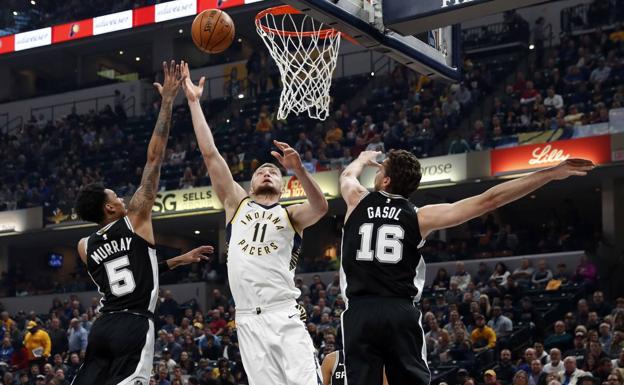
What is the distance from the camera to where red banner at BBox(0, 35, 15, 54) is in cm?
3080

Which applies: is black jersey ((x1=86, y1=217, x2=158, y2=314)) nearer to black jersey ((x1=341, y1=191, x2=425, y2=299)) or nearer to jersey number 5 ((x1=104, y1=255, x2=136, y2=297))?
jersey number 5 ((x1=104, y1=255, x2=136, y2=297))

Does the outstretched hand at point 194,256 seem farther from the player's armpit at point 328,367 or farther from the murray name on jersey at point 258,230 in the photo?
the player's armpit at point 328,367

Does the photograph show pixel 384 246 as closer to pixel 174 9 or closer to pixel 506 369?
pixel 506 369

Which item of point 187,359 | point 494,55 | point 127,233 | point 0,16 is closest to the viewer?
point 127,233

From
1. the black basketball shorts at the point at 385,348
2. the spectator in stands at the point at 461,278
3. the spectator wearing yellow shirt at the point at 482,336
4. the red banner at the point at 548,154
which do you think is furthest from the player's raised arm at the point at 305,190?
the red banner at the point at 548,154

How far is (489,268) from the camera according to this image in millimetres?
19266

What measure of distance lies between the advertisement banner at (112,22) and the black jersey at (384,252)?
2400 centimetres

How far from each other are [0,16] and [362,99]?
44.7 feet

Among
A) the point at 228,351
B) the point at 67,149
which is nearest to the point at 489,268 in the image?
the point at 228,351

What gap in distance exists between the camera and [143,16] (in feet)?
93.0

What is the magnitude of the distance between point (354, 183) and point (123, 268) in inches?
64.7

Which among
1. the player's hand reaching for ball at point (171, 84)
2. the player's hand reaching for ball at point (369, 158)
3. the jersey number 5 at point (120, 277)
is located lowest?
the jersey number 5 at point (120, 277)

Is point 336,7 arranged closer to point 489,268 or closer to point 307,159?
point 489,268

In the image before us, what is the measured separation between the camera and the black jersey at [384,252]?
5.81m
